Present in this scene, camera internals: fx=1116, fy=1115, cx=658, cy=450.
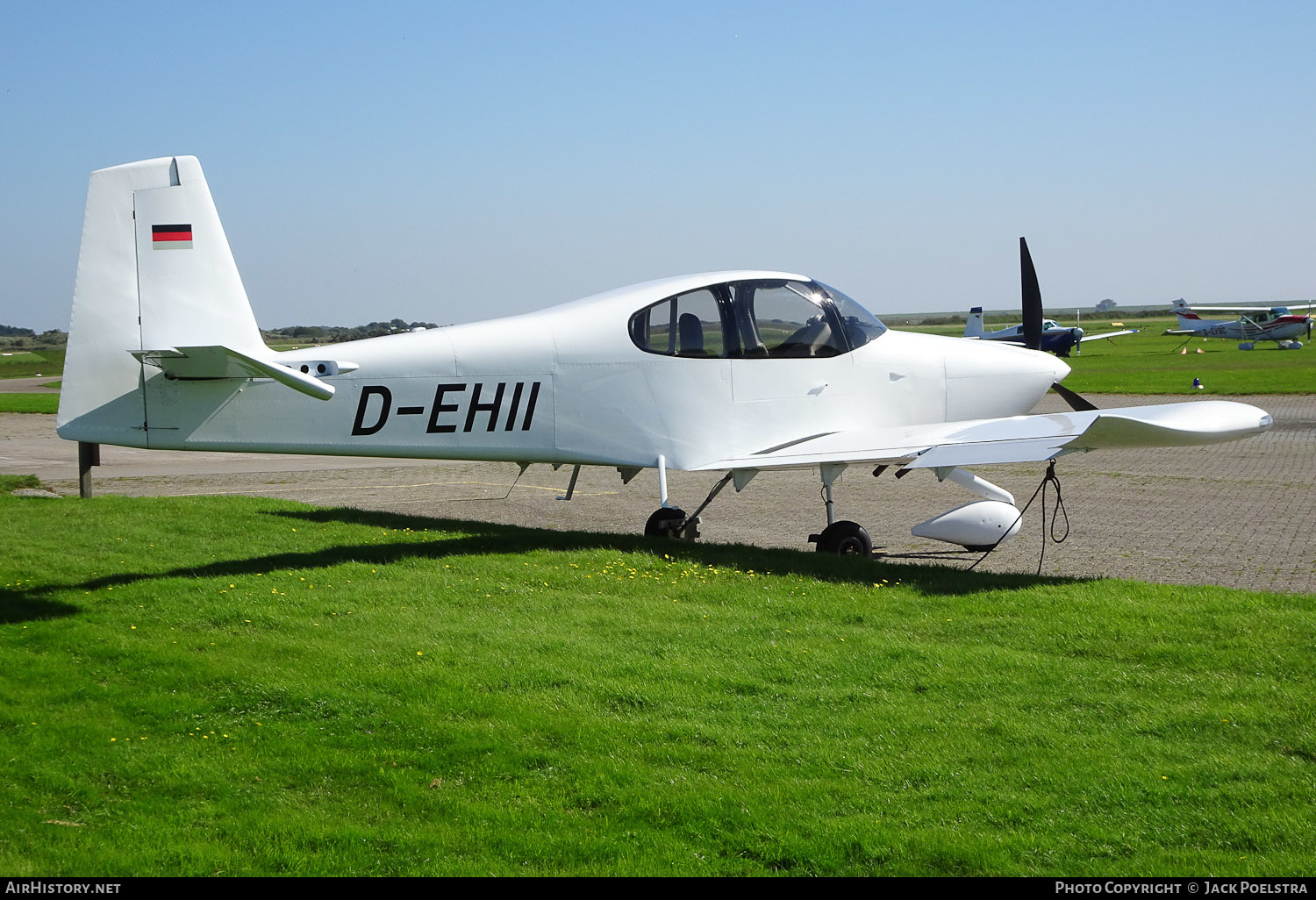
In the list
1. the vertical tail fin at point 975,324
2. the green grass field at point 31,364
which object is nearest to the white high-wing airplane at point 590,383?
the vertical tail fin at point 975,324

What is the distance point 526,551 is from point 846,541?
299 centimetres

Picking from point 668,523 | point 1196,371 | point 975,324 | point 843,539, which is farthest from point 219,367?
point 975,324

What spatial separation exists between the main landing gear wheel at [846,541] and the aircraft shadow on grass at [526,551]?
1.18 feet

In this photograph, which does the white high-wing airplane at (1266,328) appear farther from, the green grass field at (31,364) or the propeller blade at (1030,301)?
the green grass field at (31,364)

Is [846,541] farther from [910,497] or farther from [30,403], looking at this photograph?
[30,403]

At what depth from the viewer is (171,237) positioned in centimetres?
857

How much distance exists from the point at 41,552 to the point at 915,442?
316 inches

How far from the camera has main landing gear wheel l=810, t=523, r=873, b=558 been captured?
10.5 m

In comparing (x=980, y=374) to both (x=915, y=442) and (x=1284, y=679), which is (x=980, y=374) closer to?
(x=915, y=442)

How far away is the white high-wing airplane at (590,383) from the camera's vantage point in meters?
8.45
